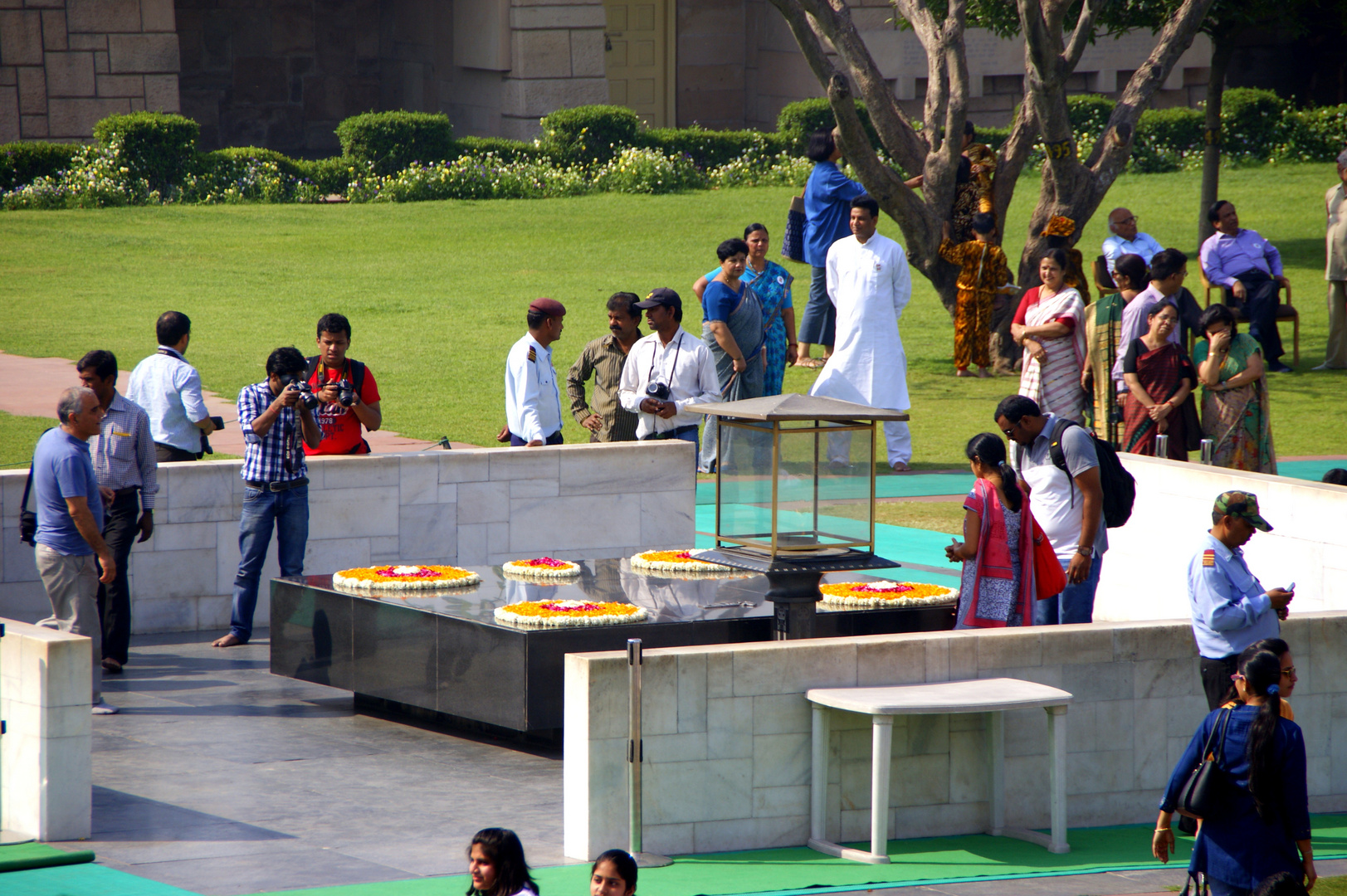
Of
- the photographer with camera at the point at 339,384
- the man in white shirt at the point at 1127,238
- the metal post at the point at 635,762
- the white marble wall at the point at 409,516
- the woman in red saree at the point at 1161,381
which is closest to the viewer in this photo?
the metal post at the point at 635,762

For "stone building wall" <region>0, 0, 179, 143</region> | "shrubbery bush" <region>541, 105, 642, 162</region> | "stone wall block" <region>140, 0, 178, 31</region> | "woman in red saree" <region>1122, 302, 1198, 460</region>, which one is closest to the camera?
"woman in red saree" <region>1122, 302, 1198, 460</region>

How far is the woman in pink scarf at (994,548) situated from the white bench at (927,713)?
28.9 inches

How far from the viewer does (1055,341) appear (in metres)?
12.8

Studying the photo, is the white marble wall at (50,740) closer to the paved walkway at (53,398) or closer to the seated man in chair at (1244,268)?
the paved walkway at (53,398)

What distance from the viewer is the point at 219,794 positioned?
25.2 ft

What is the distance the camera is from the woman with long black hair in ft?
19.2

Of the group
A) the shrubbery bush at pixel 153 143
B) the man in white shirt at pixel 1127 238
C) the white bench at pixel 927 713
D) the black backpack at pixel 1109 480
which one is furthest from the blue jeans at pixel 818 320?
the shrubbery bush at pixel 153 143

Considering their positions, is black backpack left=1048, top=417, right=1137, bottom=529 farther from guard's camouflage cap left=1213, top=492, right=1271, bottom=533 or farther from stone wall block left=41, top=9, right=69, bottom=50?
stone wall block left=41, top=9, right=69, bottom=50

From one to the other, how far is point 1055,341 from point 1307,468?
3.59 metres

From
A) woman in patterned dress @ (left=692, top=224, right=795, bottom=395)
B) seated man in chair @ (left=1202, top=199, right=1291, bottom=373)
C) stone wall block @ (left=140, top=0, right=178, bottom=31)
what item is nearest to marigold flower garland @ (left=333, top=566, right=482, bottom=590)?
woman in patterned dress @ (left=692, top=224, right=795, bottom=395)

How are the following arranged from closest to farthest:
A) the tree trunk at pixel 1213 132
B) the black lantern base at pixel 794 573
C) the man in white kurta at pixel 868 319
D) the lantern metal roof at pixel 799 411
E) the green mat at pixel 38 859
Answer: the green mat at pixel 38 859 < the lantern metal roof at pixel 799 411 < the black lantern base at pixel 794 573 < the man in white kurta at pixel 868 319 < the tree trunk at pixel 1213 132

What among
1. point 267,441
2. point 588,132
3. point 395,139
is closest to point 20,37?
point 395,139

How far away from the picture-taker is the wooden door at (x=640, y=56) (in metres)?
33.2

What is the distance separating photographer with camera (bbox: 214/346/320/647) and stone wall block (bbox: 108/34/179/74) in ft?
65.0
